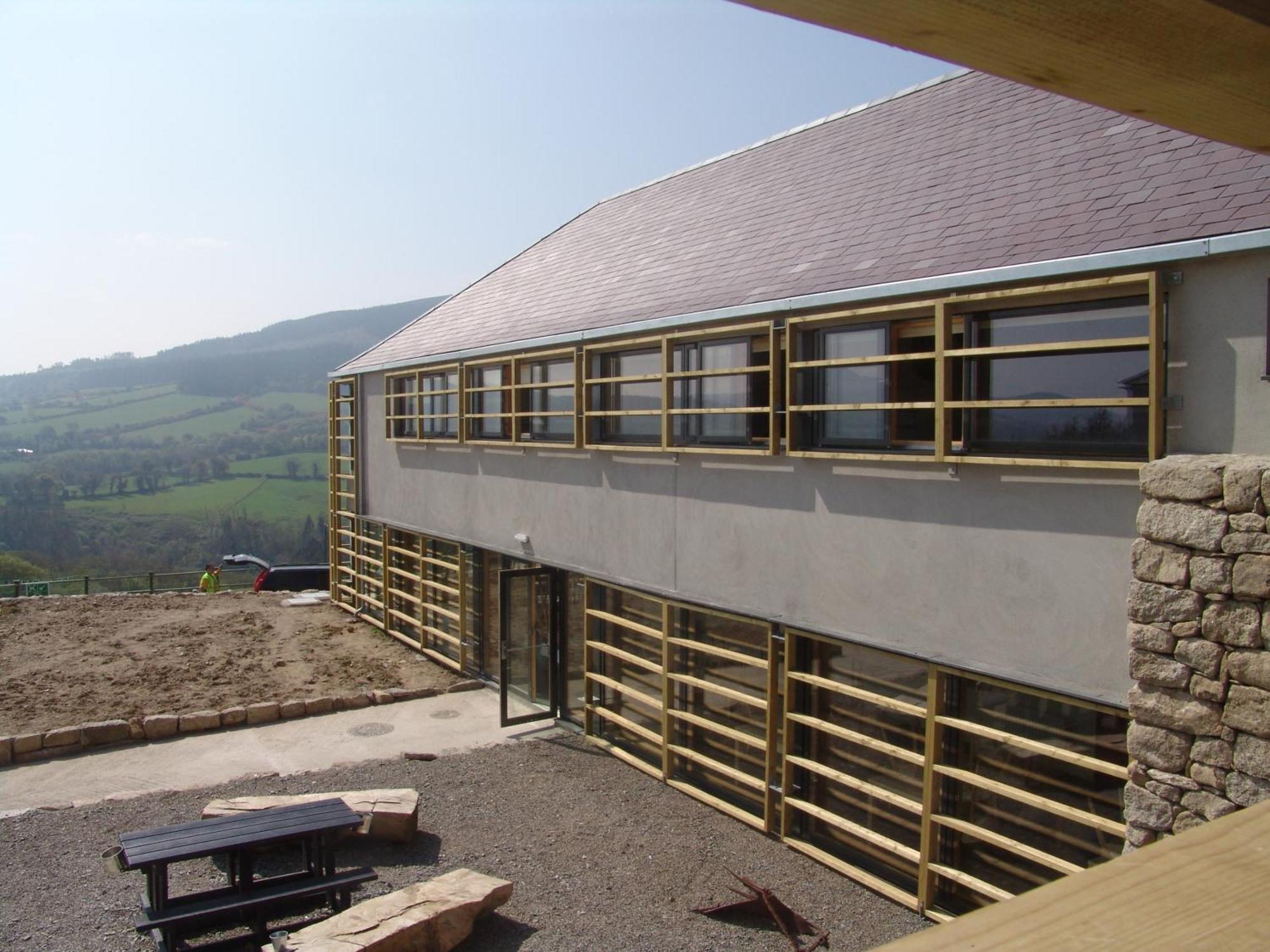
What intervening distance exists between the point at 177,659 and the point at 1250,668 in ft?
56.8

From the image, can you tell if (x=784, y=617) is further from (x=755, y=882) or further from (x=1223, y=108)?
(x=1223, y=108)

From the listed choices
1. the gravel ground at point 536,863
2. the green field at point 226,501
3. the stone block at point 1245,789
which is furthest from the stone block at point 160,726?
the green field at point 226,501

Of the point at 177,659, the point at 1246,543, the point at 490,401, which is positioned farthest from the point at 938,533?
the point at 177,659

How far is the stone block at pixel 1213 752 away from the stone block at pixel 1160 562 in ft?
2.96

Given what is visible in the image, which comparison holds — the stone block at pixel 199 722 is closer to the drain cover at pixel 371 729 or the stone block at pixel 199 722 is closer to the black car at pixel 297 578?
the drain cover at pixel 371 729

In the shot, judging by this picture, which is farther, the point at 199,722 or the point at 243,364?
the point at 243,364

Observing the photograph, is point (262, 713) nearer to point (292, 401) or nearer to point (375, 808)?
point (375, 808)

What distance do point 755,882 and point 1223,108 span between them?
7889 millimetres

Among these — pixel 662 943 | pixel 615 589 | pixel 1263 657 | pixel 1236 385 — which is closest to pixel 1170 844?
pixel 1263 657

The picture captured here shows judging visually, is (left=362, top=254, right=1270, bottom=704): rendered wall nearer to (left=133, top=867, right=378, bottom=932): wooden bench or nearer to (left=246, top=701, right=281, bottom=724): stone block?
(left=133, top=867, right=378, bottom=932): wooden bench

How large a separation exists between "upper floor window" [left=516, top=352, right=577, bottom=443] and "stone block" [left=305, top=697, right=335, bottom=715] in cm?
521

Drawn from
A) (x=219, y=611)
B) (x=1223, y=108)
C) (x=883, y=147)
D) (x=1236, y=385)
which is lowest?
(x=219, y=611)

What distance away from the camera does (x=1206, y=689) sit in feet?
17.3

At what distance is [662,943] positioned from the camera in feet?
24.4
